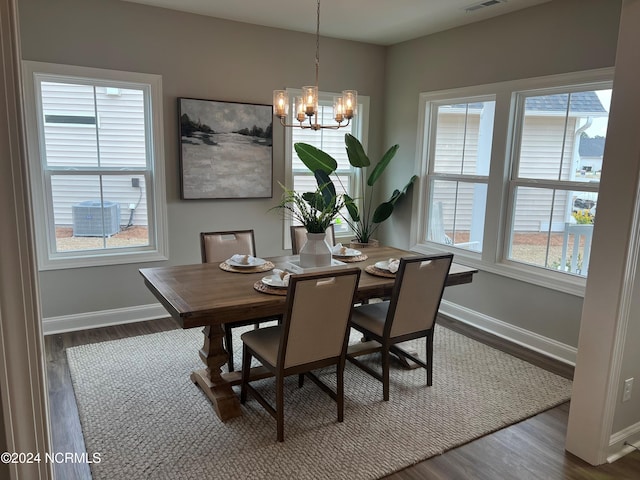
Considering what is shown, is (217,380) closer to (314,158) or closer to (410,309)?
(410,309)

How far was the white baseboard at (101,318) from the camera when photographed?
154 inches

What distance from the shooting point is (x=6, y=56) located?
3.84 feet

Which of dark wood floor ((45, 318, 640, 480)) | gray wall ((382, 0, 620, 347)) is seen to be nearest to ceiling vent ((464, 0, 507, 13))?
gray wall ((382, 0, 620, 347))

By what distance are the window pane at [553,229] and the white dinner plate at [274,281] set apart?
235 cm

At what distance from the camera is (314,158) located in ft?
15.2

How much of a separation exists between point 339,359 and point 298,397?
52 cm

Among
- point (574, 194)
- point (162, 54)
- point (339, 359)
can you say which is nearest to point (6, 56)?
point (339, 359)

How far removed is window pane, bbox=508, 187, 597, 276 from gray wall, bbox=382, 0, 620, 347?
0.25 meters

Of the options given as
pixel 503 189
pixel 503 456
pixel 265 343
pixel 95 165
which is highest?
pixel 95 165

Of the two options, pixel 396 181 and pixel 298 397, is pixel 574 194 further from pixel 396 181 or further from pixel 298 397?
pixel 298 397

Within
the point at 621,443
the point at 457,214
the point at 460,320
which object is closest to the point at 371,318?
the point at 621,443

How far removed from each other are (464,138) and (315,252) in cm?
228

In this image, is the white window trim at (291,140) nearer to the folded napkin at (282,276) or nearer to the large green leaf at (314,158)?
the large green leaf at (314,158)

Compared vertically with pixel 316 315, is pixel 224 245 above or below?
above
